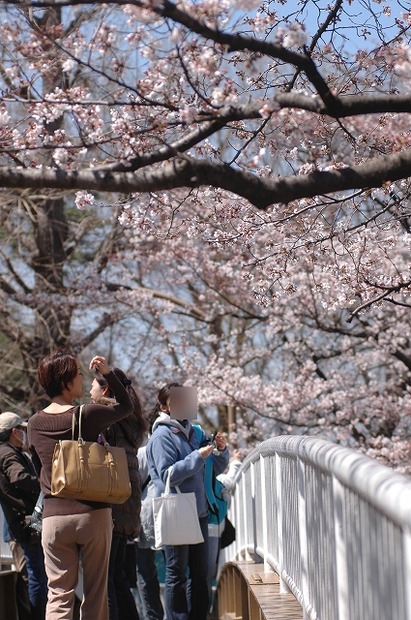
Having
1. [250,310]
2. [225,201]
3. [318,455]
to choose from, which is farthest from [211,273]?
[318,455]

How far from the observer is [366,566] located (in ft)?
9.69

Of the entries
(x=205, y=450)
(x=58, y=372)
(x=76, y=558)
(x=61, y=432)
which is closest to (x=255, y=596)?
(x=205, y=450)

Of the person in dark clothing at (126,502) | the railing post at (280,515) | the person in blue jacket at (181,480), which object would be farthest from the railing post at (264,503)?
the person in dark clothing at (126,502)

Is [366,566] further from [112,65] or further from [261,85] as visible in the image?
[261,85]

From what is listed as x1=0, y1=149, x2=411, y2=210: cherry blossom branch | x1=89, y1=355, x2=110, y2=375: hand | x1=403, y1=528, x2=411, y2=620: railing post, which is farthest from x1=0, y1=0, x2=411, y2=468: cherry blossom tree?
x1=403, y1=528, x2=411, y2=620: railing post

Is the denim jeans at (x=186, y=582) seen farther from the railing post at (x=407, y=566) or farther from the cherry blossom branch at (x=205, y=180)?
the railing post at (x=407, y=566)

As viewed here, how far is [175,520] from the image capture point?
6566 millimetres

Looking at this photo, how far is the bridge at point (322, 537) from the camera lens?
2493 millimetres

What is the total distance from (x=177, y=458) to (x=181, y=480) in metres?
0.18

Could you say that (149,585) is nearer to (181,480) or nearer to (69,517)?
(181,480)

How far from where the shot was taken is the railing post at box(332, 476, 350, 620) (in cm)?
338

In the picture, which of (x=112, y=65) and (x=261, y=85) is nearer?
(x=112, y=65)

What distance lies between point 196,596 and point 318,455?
10.9 feet

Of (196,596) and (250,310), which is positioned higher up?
(250,310)
